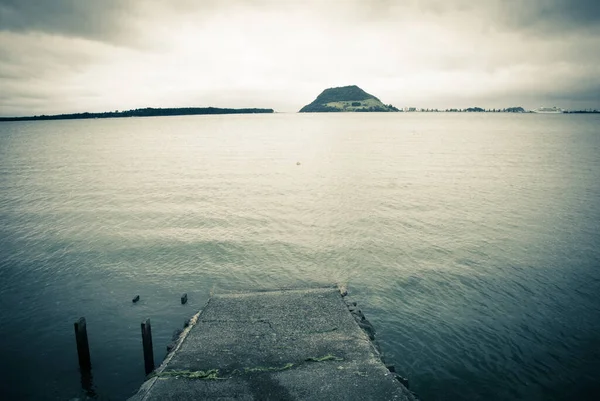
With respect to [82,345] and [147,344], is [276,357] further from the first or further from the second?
[82,345]

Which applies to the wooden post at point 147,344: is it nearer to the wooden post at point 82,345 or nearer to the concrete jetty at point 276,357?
the concrete jetty at point 276,357

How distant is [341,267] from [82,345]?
13.2 m

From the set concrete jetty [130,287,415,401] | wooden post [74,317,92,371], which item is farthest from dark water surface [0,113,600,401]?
concrete jetty [130,287,415,401]

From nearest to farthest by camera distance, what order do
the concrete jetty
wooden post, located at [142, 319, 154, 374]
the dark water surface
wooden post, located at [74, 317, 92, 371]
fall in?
the concrete jetty, wooden post, located at [142, 319, 154, 374], wooden post, located at [74, 317, 92, 371], the dark water surface

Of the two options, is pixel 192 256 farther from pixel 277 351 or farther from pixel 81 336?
pixel 277 351

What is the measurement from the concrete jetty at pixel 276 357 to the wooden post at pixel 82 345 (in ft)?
10.9

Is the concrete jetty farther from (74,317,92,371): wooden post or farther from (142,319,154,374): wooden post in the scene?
(74,317,92,371): wooden post

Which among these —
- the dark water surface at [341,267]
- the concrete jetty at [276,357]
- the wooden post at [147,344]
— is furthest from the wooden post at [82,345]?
the concrete jetty at [276,357]

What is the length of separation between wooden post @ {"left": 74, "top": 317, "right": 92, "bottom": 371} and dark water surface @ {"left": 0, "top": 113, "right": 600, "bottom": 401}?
491 mm

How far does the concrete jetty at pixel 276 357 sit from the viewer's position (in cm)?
901

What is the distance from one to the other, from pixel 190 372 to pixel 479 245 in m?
19.8

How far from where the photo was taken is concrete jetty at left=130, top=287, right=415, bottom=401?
29.6 feet

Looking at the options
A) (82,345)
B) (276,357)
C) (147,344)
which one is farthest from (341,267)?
(82,345)

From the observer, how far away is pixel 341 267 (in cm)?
2003
